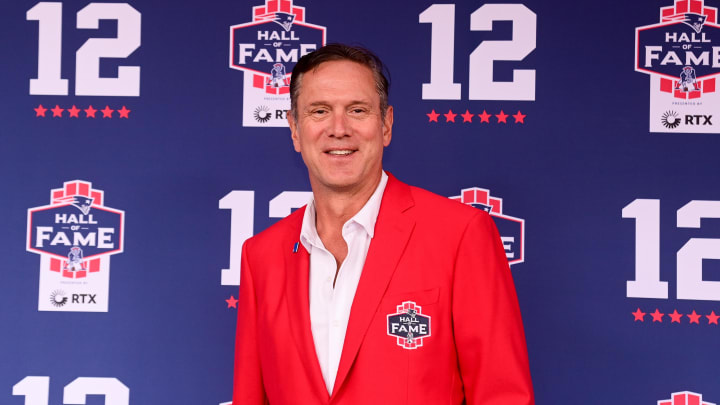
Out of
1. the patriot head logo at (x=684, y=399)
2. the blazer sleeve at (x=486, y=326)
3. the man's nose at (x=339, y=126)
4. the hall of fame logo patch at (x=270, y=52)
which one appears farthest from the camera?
the hall of fame logo patch at (x=270, y=52)

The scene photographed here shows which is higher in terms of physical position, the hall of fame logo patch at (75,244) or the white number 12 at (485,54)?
the white number 12 at (485,54)

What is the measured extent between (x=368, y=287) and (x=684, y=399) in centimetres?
126

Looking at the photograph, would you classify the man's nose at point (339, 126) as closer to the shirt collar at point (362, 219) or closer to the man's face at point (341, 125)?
the man's face at point (341, 125)

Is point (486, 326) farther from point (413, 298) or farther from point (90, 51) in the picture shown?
point (90, 51)

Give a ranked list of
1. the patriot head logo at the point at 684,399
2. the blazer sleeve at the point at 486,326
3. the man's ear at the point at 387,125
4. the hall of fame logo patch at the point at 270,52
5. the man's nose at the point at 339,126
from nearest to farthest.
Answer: the blazer sleeve at the point at 486,326 → the man's nose at the point at 339,126 → the man's ear at the point at 387,125 → the patriot head logo at the point at 684,399 → the hall of fame logo patch at the point at 270,52

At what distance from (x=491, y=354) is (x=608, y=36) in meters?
1.27

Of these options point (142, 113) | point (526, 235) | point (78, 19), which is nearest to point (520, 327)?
point (526, 235)

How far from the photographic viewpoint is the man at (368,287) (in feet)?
4.62

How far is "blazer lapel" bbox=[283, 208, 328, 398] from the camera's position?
144 centimetres

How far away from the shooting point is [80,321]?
89.8 inches

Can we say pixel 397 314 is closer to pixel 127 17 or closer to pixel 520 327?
pixel 520 327

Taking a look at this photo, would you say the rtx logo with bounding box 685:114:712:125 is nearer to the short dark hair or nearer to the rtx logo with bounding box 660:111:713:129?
the rtx logo with bounding box 660:111:713:129

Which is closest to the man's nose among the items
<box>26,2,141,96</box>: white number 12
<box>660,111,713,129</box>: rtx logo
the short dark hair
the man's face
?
the man's face

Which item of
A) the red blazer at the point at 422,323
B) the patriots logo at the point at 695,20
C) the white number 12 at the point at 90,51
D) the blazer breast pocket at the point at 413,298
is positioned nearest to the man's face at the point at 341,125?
the red blazer at the point at 422,323
